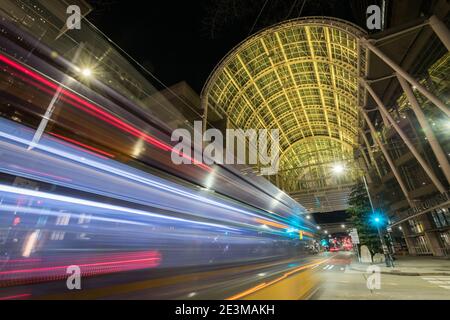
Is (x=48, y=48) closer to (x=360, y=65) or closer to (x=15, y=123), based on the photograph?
(x=15, y=123)

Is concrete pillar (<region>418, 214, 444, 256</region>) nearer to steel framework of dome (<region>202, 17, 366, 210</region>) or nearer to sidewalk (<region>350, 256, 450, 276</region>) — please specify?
sidewalk (<region>350, 256, 450, 276</region>)

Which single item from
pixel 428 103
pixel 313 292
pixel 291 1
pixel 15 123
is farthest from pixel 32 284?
pixel 428 103

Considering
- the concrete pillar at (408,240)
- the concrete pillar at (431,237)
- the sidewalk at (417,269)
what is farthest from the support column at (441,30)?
the concrete pillar at (408,240)

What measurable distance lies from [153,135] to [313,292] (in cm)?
644

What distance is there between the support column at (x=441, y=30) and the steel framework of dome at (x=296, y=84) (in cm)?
586

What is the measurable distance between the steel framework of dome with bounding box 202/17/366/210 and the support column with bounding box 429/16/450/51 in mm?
5859

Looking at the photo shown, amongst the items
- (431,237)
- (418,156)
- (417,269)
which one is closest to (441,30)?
(418,156)

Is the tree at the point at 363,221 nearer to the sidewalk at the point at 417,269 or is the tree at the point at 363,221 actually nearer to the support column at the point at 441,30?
the sidewalk at the point at 417,269

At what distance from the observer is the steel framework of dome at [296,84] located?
1086 inches

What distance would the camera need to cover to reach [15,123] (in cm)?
365

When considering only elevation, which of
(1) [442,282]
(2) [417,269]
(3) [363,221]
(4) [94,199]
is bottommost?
(1) [442,282]

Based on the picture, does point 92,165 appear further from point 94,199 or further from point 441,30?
point 441,30

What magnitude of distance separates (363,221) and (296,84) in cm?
2396

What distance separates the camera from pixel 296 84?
38875 mm
